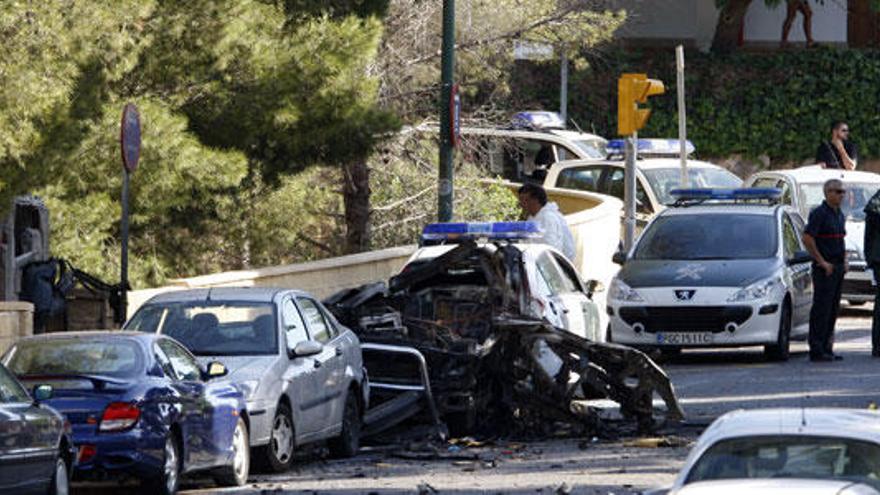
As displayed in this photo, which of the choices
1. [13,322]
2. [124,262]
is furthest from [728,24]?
[13,322]

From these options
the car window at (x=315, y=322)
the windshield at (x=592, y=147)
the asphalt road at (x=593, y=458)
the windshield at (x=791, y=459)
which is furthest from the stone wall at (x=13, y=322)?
the windshield at (x=592, y=147)

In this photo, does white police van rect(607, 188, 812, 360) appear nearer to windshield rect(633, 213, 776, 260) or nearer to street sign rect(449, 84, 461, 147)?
windshield rect(633, 213, 776, 260)

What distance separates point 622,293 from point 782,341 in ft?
5.61

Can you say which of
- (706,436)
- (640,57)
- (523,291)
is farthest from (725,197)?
(640,57)

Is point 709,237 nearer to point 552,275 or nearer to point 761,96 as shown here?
point 552,275

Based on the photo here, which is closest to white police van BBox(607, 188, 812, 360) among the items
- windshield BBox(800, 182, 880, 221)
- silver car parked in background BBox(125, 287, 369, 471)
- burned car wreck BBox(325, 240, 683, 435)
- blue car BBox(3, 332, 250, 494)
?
burned car wreck BBox(325, 240, 683, 435)

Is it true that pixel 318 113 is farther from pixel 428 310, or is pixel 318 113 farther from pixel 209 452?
pixel 209 452

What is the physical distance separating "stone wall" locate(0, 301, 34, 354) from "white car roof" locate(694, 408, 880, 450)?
9102mm

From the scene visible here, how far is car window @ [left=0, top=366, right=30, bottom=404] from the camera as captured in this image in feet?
41.6

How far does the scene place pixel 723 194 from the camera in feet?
84.3

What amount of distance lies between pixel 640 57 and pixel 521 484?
115 ft

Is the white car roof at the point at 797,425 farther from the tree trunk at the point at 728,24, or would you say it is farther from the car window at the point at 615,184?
the tree trunk at the point at 728,24

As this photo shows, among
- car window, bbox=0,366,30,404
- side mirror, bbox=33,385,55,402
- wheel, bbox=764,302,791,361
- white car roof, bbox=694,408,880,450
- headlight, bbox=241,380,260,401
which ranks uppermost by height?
white car roof, bbox=694,408,880,450

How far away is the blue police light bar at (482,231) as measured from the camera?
63.6 feet
